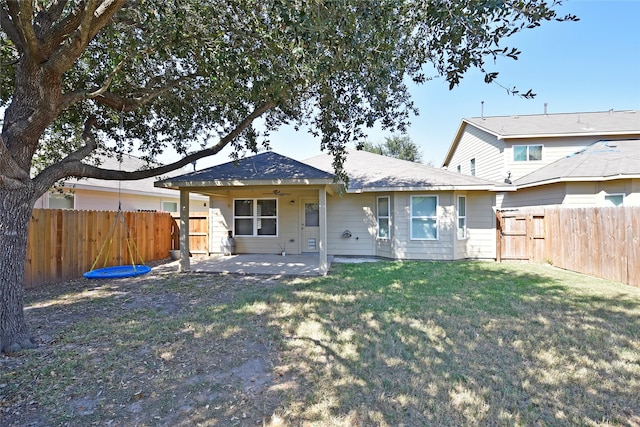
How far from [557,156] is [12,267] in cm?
1834

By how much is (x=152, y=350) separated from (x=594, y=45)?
10349 mm

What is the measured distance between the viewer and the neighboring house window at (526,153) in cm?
1467

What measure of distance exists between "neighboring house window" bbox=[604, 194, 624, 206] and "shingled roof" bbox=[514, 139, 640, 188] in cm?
78

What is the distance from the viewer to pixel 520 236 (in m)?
10.6

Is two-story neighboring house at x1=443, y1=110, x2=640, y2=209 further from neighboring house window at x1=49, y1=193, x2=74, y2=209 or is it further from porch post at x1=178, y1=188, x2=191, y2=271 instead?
neighboring house window at x1=49, y1=193, x2=74, y2=209

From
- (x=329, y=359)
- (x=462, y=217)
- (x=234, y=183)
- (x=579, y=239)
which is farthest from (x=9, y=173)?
(x=579, y=239)

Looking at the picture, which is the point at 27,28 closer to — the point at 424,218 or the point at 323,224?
the point at 323,224

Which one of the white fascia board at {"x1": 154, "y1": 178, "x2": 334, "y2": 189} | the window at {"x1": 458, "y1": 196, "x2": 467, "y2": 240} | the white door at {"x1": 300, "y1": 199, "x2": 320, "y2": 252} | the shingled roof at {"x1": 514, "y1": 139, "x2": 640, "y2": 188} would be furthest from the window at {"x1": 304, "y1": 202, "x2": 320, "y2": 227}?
the shingled roof at {"x1": 514, "y1": 139, "x2": 640, "y2": 188}

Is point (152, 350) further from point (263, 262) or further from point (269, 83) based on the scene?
point (263, 262)

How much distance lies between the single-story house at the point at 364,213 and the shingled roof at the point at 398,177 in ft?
0.10

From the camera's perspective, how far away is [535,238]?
1027 cm

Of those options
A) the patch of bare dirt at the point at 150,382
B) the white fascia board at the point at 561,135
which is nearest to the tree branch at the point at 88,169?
the patch of bare dirt at the point at 150,382

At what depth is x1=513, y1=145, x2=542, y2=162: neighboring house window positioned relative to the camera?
1467 centimetres

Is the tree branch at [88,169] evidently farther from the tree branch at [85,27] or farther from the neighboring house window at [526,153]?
the neighboring house window at [526,153]
